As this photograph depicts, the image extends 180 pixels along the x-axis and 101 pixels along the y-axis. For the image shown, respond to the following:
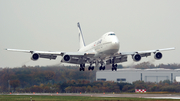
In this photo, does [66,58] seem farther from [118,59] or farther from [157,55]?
[157,55]

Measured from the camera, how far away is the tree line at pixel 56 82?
79.1 metres

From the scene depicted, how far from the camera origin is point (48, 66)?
253 ft

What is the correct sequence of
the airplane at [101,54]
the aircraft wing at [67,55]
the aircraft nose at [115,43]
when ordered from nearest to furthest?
the aircraft nose at [115,43] < the airplane at [101,54] < the aircraft wing at [67,55]

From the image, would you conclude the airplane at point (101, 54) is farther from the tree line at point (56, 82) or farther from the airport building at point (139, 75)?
the airport building at point (139, 75)

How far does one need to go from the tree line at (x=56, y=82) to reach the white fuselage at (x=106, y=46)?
19858mm

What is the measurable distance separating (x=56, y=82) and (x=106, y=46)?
30171mm

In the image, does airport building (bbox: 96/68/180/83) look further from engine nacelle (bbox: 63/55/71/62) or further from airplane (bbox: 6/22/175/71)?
engine nacelle (bbox: 63/55/71/62)

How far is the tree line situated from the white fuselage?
1986cm

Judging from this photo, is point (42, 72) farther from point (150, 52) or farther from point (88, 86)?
point (150, 52)

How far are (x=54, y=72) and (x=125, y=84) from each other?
21.2 metres

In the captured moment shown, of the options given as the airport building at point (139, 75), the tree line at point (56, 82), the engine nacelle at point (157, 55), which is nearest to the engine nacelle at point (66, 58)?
the tree line at point (56, 82)

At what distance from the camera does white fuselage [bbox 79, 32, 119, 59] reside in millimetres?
55453

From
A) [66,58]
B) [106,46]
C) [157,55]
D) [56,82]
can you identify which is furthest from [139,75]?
[106,46]

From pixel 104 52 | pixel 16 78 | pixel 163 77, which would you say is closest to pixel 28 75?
pixel 16 78
